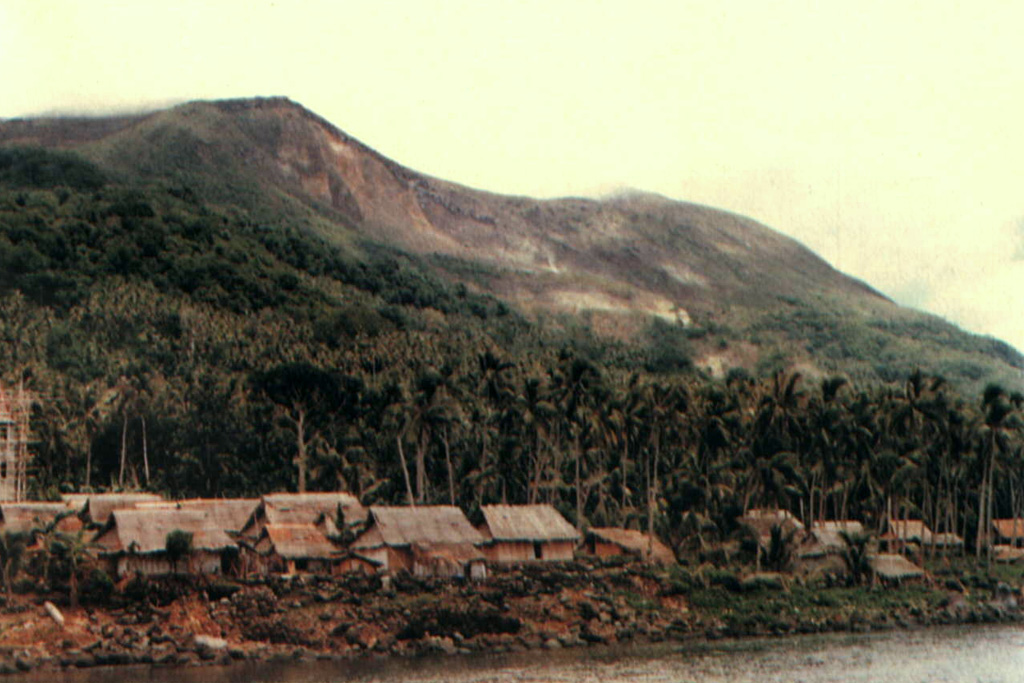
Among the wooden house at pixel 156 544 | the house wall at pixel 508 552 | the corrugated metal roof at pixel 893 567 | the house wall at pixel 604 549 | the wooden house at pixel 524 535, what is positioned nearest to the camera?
the wooden house at pixel 156 544

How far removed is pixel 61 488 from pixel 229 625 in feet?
109

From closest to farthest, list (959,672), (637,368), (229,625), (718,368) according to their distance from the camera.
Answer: (959,672) < (229,625) < (637,368) < (718,368)

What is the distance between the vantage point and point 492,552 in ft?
242

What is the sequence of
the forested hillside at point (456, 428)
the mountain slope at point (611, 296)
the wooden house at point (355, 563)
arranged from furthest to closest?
the mountain slope at point (611, 296) → the forested hillside at point (456, 428) → the wooden house at point (355, 563)

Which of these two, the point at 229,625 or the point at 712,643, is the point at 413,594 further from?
the point at 712,643

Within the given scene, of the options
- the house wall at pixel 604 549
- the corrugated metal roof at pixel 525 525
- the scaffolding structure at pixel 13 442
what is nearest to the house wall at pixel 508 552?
the corrugated metal roof at pixel 525 525

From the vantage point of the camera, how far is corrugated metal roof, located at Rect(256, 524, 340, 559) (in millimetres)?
68375

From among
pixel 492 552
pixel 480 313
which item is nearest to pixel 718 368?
pixel 480 313

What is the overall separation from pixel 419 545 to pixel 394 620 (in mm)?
11111

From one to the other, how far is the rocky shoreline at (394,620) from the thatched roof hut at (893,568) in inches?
228

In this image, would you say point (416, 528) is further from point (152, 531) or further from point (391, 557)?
point (152, 531)

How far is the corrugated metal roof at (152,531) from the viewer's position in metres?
63.9

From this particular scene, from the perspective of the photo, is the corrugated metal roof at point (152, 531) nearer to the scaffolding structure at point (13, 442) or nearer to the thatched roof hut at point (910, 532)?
the scaffolding structure at point (13, 442)

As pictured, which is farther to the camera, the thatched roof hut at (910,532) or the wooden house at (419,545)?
the thatched roof hut at (910,532)
